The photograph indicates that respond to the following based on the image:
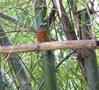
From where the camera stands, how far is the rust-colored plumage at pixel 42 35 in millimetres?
795

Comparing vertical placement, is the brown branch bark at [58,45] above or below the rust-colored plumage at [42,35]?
below

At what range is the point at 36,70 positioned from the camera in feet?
3.86

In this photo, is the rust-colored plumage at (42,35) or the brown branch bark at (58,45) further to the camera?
the rust-colored plumage at (42,35)

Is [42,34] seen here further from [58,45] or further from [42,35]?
[58,45]

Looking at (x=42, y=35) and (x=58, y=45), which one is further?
(x=42, y=35)

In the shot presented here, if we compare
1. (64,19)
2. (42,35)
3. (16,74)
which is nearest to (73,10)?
(64,19)

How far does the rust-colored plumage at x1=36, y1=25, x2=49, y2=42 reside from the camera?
31.3 inches

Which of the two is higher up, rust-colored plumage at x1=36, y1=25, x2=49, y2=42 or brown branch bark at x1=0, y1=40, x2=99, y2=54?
rust-colored plumage at x1=36, y1=25, x2=49, y2=42

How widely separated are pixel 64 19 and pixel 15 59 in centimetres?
26

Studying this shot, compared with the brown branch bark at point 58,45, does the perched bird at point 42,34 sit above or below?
above

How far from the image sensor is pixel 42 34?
2.66ft

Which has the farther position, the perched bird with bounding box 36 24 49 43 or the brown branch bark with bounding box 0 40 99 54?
the perched bird with bounding box 36 24 49 43

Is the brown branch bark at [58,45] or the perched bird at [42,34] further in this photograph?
the perched bird at [42,34]

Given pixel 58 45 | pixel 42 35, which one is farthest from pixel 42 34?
pixel 58 45
